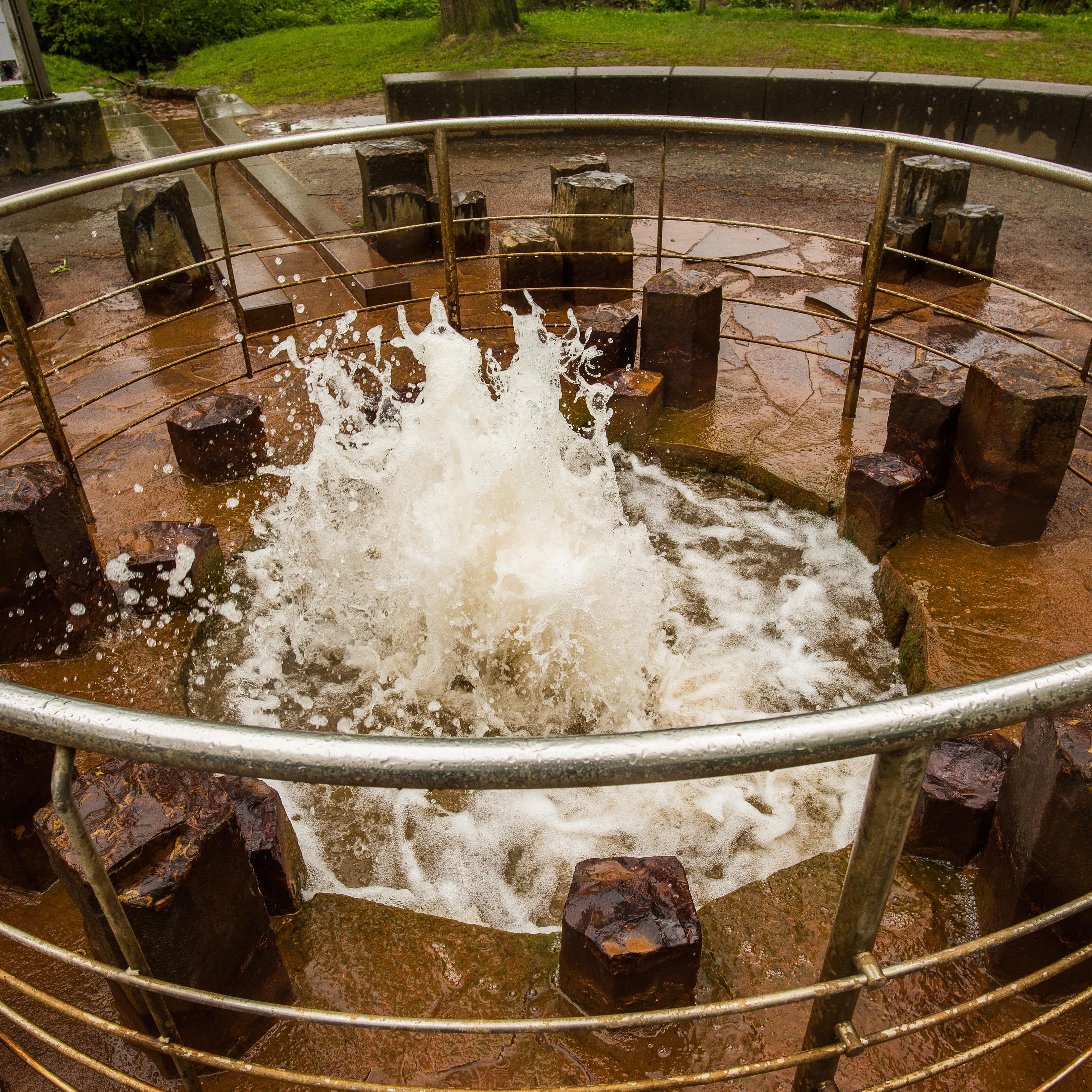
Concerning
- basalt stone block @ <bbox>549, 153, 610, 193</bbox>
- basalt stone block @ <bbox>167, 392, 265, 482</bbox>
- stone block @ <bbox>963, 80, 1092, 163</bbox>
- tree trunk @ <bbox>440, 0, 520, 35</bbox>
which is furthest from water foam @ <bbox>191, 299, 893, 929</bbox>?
tree trunk @ <bbox>440, 0, 520, 35</bbox>

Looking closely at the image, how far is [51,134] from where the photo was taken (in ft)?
29.6

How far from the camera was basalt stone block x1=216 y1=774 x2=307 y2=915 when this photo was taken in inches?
85.7

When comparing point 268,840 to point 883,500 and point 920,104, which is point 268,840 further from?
point 920,104

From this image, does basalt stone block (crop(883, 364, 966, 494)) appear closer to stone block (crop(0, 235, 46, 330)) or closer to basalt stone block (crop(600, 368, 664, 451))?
basalt stone block (crop(600, 368, 664, 451))

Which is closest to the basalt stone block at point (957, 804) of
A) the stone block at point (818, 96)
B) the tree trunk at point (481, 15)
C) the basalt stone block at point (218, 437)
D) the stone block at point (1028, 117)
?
the basalt stone block at point (218, 437)

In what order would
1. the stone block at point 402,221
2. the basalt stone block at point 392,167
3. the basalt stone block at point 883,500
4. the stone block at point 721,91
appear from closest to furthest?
the basalt stone block at point 883,500
the stone block at point 402,221
the basalt stone block at point 392,167
the stone block at point 721,91

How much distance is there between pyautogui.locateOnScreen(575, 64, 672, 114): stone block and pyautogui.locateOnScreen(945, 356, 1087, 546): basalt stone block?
702 centimetres

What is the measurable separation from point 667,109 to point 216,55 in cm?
1035

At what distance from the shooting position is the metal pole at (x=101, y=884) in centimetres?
115

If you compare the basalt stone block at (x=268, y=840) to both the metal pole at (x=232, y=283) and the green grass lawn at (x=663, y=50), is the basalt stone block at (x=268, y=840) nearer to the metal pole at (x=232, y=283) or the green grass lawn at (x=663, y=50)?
the metal pole at (x=232, y=283)

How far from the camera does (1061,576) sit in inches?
129

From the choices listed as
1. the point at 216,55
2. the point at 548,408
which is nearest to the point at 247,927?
the point at 548,408

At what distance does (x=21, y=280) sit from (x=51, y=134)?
4702 mm

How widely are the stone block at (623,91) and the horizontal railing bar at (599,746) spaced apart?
30.3 feet
